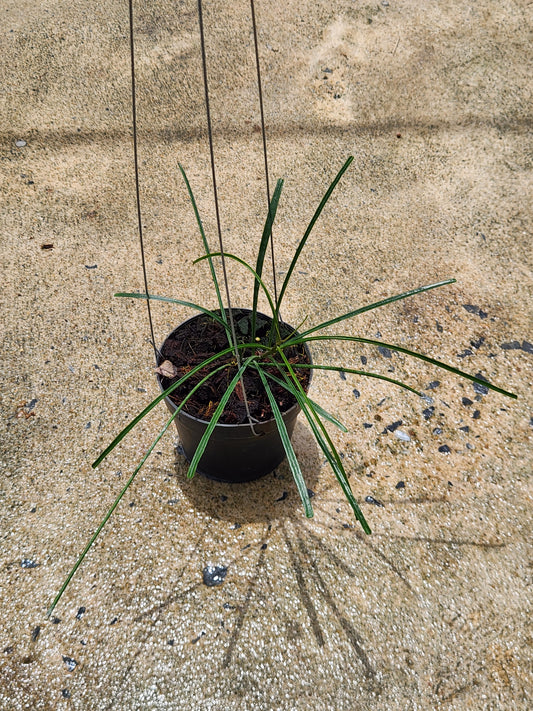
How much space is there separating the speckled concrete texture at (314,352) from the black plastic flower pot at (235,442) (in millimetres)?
64

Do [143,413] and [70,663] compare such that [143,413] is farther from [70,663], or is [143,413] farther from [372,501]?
[372,501]

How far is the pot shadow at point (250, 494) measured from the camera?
110 centimetres

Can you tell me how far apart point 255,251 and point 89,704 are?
123 centimetres

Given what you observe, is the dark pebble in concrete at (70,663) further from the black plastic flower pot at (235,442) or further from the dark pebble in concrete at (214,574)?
the black plastic flower pot at (235,442)

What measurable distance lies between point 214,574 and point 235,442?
28 centimetres

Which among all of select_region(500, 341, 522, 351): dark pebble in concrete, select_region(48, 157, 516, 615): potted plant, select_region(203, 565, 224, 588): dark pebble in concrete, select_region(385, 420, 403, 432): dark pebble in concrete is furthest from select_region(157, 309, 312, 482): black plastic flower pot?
select_region(500, 341, 522, 351): dark pebble in concrete

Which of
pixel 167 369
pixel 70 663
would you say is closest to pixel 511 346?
pixel 167 369

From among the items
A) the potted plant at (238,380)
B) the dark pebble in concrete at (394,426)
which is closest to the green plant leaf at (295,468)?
the potted plant at (238,380)

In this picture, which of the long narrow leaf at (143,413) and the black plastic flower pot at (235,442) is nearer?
the long narrow leaf at (143,413)

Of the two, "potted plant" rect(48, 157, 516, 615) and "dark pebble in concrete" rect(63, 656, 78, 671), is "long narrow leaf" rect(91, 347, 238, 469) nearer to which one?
"potted plant" rect(48, 157, 516, 615)

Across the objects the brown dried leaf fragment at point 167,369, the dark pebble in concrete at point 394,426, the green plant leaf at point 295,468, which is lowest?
the dark pebble in concrete at point 394,426

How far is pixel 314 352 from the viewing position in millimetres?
1395

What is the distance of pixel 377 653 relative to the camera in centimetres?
94

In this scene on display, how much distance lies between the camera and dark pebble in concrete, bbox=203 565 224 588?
39.6 inches
